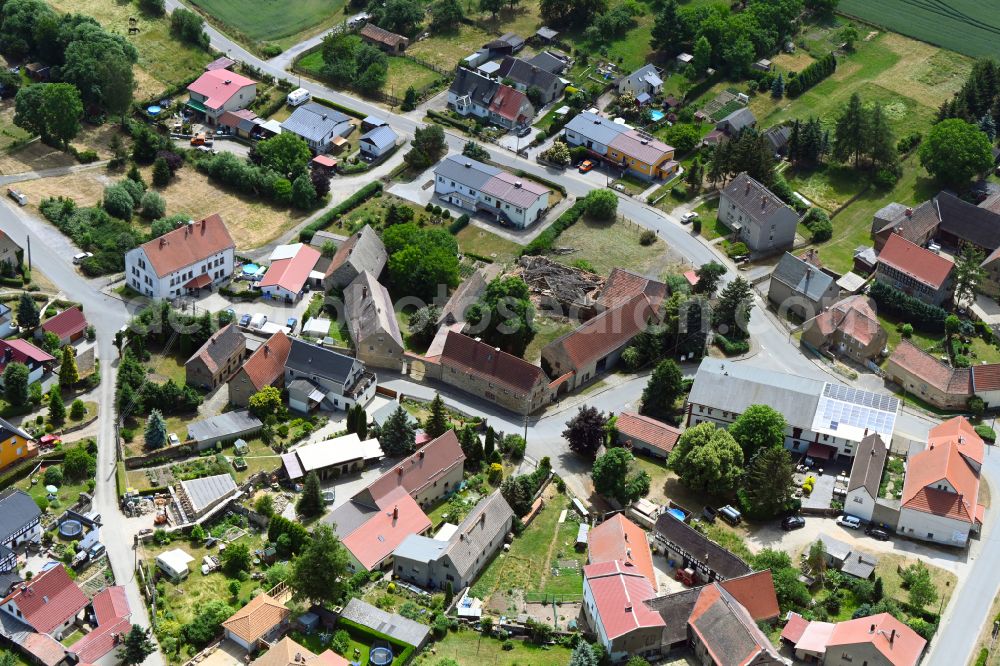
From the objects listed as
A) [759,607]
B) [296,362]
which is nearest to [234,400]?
[296,362]

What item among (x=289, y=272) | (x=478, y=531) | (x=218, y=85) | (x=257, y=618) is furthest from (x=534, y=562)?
(x=218, y=85)

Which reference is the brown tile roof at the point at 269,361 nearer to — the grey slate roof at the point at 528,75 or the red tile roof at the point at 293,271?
the red tile roof at the point at 293,271

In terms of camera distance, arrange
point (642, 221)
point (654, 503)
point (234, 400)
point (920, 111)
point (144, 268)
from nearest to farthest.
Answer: point (654, 503) < point (234, 400) < point (144, 268) < point (642, 221) < point (920, 111)

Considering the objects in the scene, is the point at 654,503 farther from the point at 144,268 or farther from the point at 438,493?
the point at 144,268

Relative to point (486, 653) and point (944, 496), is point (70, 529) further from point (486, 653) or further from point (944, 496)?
point (944, 496)

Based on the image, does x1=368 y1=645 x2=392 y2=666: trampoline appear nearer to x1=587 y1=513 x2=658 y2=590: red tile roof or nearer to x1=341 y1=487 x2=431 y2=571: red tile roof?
x1=341 y1=487 x2=431 y2=571: red tile roof

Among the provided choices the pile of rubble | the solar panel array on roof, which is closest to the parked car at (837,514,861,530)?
the solar panel array on roof
